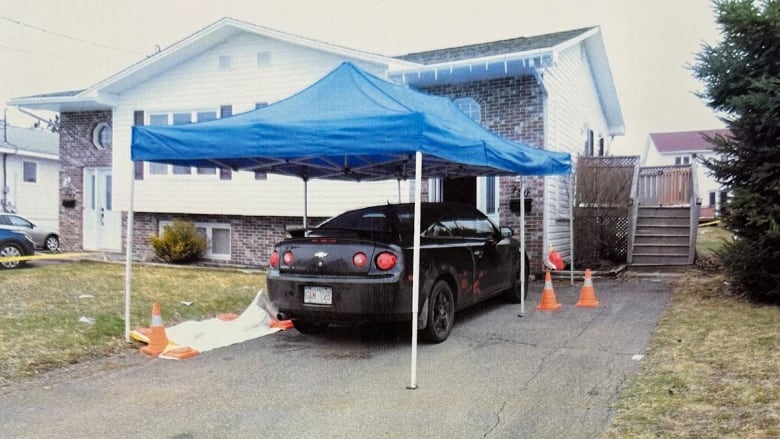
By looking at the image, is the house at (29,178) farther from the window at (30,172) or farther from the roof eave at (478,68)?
the roof eave at (478,68)

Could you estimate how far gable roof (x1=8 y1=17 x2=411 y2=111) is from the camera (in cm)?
1315

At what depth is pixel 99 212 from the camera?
1650cm

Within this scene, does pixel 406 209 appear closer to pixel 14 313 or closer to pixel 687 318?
pixel 687 318

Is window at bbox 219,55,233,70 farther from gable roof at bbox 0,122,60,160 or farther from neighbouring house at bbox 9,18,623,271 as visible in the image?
gable roof at bbox 0,122,60,160

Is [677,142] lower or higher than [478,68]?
higher

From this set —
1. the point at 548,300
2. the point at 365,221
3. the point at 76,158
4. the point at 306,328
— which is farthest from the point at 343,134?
the point at 76,158

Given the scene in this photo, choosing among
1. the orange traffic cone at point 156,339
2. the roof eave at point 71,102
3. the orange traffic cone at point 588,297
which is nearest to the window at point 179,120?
the roof eave at point 71,102

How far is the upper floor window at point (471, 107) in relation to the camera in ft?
40.6

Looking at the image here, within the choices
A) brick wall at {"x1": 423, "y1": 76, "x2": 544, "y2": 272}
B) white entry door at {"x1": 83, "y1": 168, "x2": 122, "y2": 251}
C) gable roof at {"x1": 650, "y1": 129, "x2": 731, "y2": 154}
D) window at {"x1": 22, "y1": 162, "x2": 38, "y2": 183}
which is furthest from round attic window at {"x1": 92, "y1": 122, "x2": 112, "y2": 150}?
gable roof at {"x1": 650, "y1": 129, "x2": 731, "y2": 154}

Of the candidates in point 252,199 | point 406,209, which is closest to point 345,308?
point 406,209

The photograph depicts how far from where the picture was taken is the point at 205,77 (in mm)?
14562

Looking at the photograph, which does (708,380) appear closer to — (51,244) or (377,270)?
(377,270)

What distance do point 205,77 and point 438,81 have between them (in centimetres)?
562

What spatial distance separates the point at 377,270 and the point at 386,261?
124mm
